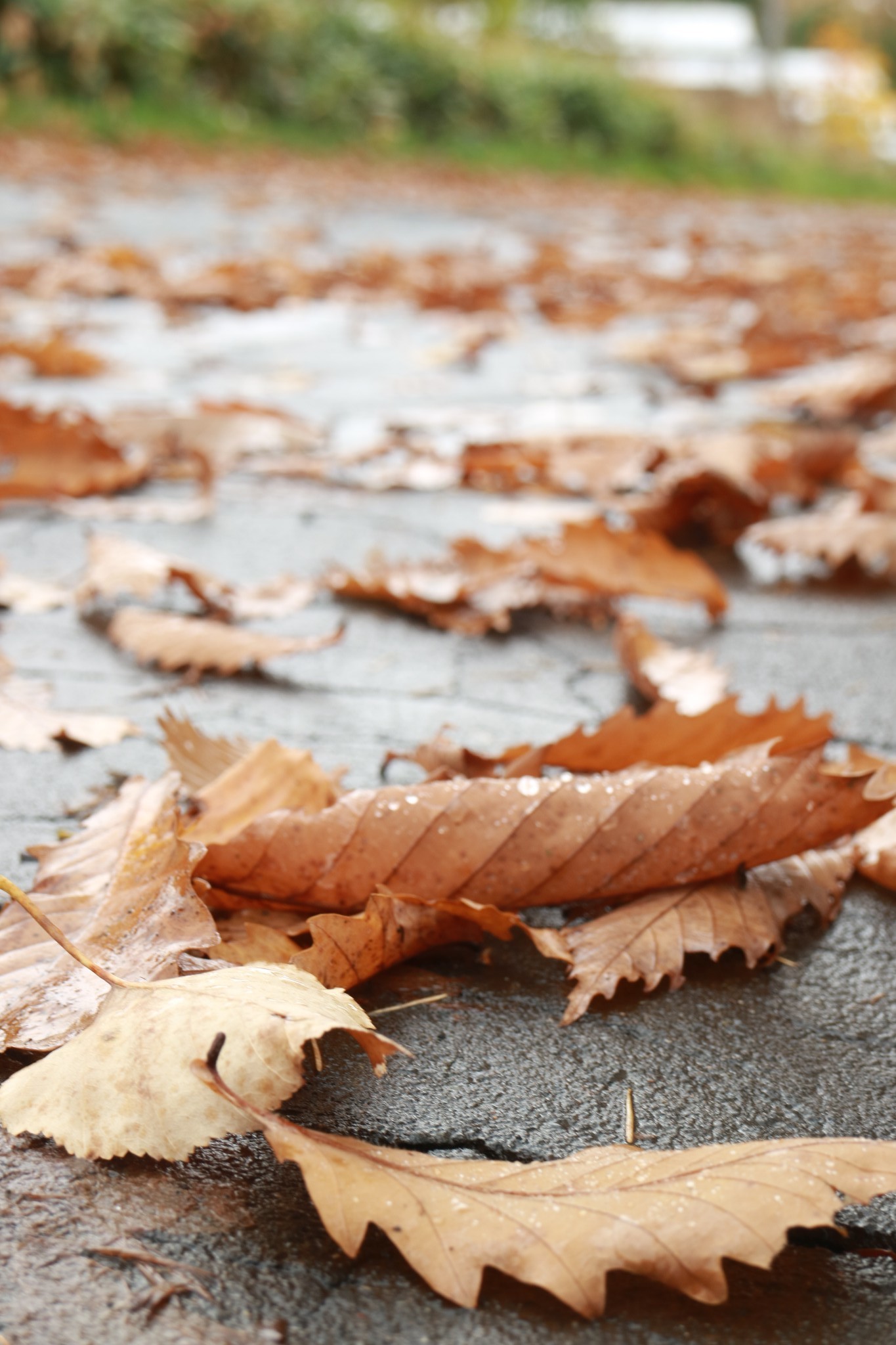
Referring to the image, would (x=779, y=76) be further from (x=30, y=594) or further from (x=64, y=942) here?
(x=64, y=942)

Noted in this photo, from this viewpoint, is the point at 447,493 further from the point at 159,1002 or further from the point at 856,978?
the point at 159,1002

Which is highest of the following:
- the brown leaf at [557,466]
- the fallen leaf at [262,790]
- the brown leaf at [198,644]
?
the fallen leaf at [262,790]

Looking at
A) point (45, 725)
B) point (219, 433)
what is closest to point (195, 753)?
point (45, 725)

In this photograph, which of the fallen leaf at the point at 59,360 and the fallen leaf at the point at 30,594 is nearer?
the fallen leaf at the point at 30,594

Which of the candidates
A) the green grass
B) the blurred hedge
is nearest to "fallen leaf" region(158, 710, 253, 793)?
the green grass

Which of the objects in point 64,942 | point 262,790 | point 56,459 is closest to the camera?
point 64,942

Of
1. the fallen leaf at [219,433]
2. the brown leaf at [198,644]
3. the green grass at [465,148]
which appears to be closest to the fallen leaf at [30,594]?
the brown leaf at [198,644]

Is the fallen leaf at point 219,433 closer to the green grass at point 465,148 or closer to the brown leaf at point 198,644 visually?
the brown leaf at point 198,644
